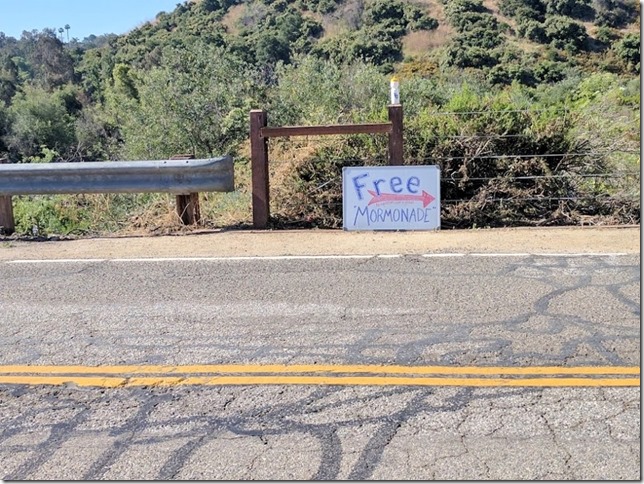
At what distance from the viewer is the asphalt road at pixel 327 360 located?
3.73 m

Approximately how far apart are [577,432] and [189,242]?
257 inches

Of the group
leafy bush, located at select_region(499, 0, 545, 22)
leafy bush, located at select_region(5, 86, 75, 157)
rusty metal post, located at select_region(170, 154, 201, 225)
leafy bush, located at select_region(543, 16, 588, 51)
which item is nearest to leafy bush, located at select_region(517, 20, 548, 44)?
leafy bush, located at select_region(543, 16, 588, 51)

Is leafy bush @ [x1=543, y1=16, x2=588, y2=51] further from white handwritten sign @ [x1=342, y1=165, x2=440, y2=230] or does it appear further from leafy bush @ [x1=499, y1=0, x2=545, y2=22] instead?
white handwritten sign @ [x1=342, y1=165, x2=440, y2=230]

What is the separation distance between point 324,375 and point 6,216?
746 cm

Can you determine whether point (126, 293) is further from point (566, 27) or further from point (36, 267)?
point (566, 27)

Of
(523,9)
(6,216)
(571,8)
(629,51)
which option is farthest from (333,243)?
(523,9)

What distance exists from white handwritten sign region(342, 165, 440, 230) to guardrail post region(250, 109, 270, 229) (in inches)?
46.2

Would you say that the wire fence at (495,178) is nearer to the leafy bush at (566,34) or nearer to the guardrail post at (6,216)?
the guardrail post at (6,216)

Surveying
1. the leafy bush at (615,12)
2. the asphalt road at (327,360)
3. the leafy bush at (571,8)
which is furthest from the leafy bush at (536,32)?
the asphalt road at (327,360)

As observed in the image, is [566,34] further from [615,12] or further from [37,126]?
[37,126]

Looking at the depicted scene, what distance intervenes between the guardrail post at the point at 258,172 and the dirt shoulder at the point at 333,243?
335 millimetres

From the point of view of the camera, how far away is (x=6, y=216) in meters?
10.5

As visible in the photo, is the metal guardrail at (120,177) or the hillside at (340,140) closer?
the metal guardrail at (120,177)

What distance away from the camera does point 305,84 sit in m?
19.5
